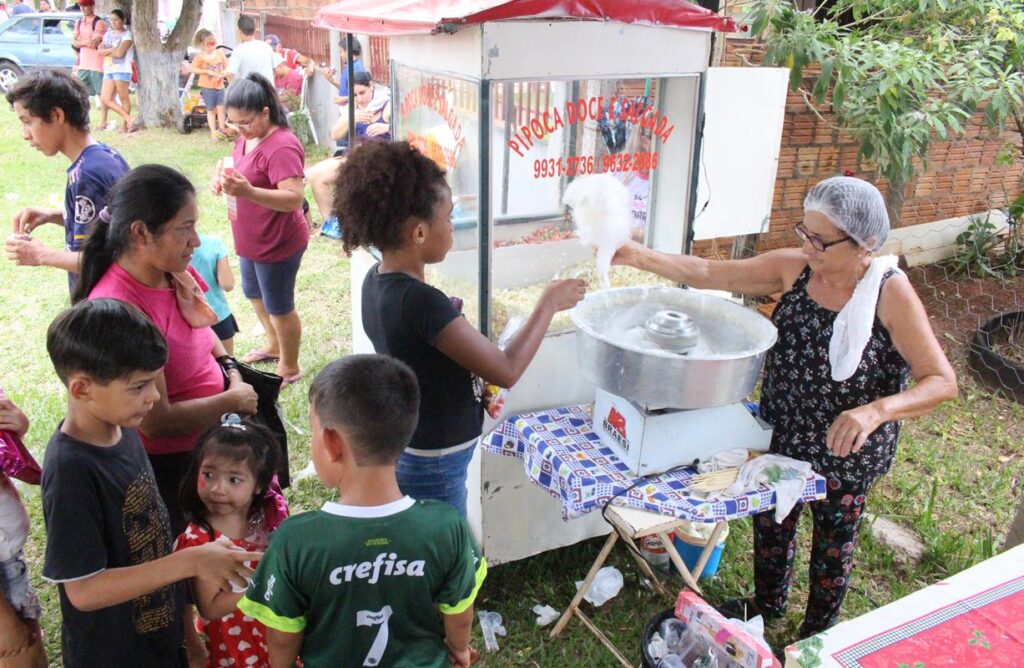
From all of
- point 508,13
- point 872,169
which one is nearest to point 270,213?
point 508,13

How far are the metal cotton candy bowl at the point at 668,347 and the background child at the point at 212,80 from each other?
392 inches

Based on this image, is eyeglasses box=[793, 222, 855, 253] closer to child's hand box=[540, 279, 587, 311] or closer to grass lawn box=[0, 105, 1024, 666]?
child's hand box=[540, 279, 587, 311]

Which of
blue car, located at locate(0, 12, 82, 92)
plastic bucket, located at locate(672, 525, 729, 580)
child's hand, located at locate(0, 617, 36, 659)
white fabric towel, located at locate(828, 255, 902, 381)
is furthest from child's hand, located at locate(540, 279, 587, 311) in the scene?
blue car, located at locate(0, 12, 82, 92)

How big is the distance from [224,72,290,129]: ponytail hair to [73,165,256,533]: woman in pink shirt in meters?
1.78

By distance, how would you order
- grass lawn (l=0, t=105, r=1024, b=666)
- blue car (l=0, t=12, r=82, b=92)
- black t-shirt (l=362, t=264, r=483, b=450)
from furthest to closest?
1. blue car (l=0, t=12, r=82, b=92)
2. grass lawn (l=0, t=105, r=1024, b=666)
3. black t-shirt (l=362, t=264, r=483, b=450)

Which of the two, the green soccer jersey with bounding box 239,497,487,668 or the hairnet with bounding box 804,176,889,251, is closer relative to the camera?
the green soccer jersey with bounding box 239,497,487,668

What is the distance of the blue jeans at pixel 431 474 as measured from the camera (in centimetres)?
212

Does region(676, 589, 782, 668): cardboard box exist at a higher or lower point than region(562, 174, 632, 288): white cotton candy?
lower

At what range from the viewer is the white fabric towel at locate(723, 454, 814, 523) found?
2.21 meters

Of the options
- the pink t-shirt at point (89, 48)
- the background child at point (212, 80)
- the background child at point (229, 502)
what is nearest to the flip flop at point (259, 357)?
the background child at point (229, 502)

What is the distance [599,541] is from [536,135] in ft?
5.71

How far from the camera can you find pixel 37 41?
14211 millimetres

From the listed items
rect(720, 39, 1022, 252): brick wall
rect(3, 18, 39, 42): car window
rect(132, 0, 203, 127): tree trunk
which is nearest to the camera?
rect(720, 39, 1022, 252): brick wall

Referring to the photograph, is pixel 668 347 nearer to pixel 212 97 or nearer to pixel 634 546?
pixel 634 546
